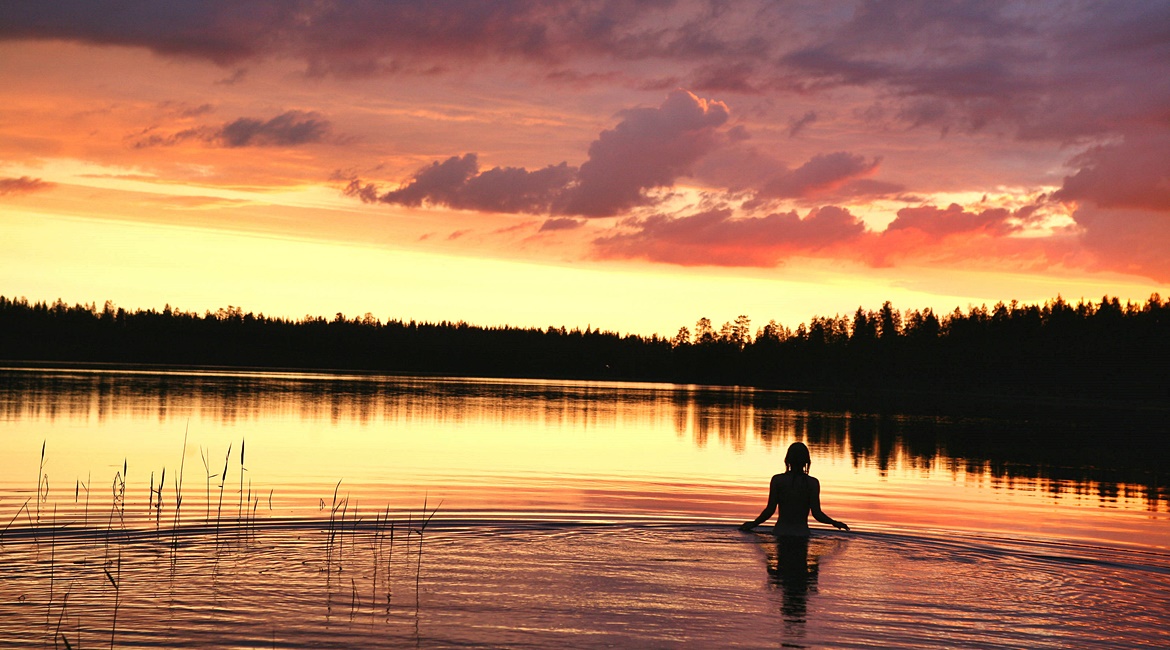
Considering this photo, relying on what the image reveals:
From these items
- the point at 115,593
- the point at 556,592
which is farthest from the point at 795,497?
the point at 115,593

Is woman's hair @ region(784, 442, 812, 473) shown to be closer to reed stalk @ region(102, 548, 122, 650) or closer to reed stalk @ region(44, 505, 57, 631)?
reed stalk @ region(102, 548, 122, 650)

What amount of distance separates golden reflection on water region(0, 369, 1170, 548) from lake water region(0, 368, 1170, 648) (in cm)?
23

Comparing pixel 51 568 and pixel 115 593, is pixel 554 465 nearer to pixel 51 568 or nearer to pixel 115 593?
pixel 51 568

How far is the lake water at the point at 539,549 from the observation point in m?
13.3

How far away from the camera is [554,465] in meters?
38.0

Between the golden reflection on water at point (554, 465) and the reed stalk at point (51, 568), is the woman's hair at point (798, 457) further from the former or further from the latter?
the reed stalk at point (51, 568)

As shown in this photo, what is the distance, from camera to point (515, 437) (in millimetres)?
50562

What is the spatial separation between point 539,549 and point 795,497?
5.72m

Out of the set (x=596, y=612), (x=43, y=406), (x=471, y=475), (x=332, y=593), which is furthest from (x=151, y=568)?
(x=43, y=406)

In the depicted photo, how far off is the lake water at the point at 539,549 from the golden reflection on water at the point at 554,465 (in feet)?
0.75

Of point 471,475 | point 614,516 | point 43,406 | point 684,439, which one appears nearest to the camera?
point 614,516

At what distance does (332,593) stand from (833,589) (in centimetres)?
776

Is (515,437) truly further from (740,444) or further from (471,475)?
(471,475)

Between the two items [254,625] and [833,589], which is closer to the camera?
[254,625]
